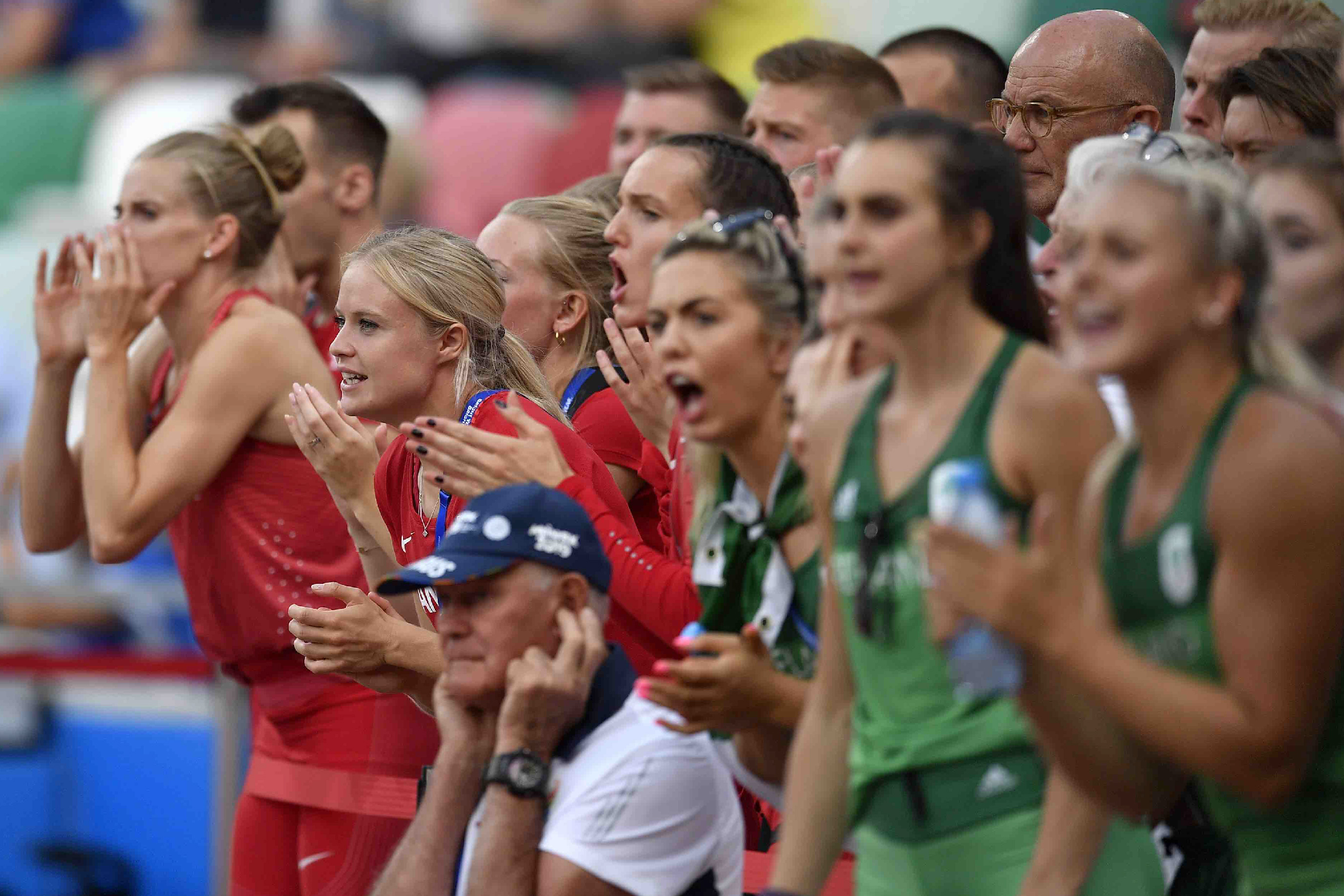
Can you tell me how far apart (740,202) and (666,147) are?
0.22 m

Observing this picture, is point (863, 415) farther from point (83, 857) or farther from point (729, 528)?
point (83, 857)

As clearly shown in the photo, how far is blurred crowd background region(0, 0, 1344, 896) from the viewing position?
658 centimetres

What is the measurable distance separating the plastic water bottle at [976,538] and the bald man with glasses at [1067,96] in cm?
201

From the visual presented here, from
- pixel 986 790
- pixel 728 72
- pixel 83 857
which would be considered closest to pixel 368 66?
pixel 728 72

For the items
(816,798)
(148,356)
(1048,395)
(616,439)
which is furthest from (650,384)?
(148,356)

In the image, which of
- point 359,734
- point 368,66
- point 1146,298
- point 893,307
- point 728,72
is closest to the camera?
point 1146,298

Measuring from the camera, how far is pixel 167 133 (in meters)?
8.03

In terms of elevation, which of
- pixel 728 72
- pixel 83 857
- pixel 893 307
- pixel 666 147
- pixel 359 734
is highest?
pixel 893 307

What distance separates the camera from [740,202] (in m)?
3.83

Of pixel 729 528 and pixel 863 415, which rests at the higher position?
pixel 863 415

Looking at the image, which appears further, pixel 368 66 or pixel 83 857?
pixel 368 66

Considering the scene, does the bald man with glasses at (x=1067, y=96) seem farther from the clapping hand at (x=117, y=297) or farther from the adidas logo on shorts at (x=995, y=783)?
the clapping hand at (x=117, y=297)

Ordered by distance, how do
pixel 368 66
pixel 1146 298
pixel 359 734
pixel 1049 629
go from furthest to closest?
pixel 368 66, pixel 359 734, pixel 1146 298, pixel 1049 629

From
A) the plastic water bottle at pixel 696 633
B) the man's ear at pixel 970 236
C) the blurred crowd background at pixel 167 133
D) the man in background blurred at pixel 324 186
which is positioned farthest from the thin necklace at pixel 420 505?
the blurred crowd background at pixel 167 133
